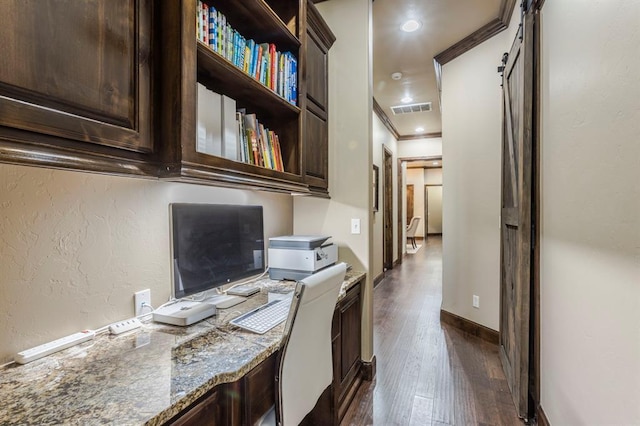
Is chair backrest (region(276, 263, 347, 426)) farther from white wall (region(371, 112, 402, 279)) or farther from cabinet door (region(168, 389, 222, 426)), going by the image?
white wall (region(371, 112, 402, 279))

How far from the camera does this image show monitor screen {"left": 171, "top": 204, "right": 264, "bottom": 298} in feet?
4.59

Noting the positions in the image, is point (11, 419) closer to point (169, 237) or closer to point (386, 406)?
point (169, 237)

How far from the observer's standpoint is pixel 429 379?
2379mm

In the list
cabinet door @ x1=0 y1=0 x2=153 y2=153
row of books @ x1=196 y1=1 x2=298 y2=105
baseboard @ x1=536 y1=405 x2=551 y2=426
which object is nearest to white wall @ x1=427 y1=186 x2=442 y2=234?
baseboard @ x1=536 y1=405 x2=551 y2=426

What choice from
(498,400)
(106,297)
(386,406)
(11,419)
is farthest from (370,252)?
(11,419)

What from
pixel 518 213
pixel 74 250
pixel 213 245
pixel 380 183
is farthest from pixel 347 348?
pixel 380 183

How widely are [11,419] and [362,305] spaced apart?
195 centimetres

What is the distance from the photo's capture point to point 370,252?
237 centimetres

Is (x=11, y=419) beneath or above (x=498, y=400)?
above

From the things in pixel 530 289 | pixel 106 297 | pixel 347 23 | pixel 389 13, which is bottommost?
pixel 530 289

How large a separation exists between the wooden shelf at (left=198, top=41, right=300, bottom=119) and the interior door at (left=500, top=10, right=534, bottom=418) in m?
1.41

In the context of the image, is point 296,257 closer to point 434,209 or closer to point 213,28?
point 213,28

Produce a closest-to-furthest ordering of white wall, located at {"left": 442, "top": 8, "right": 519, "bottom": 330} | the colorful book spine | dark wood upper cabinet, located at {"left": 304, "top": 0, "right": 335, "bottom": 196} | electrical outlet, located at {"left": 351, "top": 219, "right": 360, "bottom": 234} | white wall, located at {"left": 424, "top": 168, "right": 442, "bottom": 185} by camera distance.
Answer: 1. the colorful book spine
2. dark wood upper cabinet, located at {"left": 304, "top": 0, "right": 335, "bottom": 196}
3. electrical outlet, located at {"left": 351, "top": 219, "right": 360, "bottom": 234}
4. white wall, located at {"left": 442, "top": 8, "right": 519, "bottom": 330}
5. white wall, located at {"left": 424, "top": 168, "right": 442, "bottom": 185}

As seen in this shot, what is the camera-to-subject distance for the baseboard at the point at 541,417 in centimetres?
174
